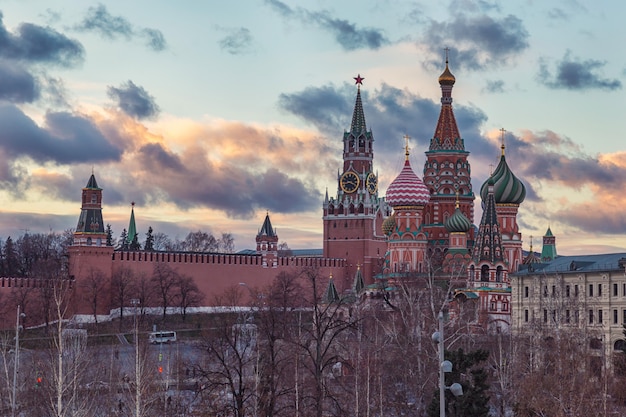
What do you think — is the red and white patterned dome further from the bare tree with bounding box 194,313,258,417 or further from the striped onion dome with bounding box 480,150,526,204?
the bare tree with bounding box 194,313,258,417

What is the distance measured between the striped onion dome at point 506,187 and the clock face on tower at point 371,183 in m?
25.9

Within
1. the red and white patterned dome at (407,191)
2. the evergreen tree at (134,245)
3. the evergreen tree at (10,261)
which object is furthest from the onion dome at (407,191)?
the evergreen tree at (10,261)

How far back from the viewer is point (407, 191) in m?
86.2

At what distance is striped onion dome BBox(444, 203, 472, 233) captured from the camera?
8494 cm

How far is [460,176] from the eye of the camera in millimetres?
90375

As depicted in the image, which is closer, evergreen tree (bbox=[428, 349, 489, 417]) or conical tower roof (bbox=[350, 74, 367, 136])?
evergreen tree (bbox=[428, 349, 489, 417])

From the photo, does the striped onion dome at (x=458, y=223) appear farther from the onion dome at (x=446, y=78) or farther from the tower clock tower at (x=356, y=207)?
the tower clock tower at (x=356, y=207)

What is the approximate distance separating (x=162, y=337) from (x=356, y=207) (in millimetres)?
37207

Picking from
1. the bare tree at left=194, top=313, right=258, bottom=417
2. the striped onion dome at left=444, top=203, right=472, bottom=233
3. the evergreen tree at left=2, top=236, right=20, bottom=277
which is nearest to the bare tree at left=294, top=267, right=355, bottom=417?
the bare tree at left=194, top=313, right=258, bottom=417

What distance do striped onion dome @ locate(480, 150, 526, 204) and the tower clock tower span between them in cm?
2434

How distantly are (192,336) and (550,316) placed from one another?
87.0ft

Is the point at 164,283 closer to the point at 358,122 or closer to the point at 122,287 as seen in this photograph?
the point at 122,287

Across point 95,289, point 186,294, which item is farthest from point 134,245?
point 95,289

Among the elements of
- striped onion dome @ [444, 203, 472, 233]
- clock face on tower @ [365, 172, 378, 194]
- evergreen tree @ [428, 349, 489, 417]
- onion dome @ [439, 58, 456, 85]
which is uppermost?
onion dome @ [439, 58, 456, 85]
